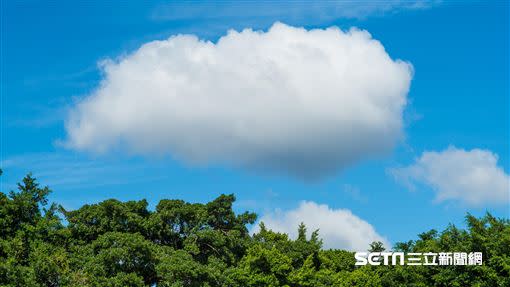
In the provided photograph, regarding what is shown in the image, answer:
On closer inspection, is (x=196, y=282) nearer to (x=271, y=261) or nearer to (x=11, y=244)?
(x=271, y=261)

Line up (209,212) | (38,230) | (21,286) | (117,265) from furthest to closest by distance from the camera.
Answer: (209,212) → (38,230) → (117,265) → (21,286)

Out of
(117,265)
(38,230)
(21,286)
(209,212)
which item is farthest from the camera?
(209,212)

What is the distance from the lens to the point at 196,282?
31.6 meters

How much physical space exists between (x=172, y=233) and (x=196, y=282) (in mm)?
4909

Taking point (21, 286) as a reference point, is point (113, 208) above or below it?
above

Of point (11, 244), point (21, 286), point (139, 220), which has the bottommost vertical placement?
point (21, 286)

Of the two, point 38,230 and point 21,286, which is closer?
point 21,286

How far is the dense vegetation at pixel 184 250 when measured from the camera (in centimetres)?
3088

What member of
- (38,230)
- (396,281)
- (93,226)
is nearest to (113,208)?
(93,226)

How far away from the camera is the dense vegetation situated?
30.9 metres

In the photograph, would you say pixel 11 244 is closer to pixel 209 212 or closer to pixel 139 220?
pixel 139 220

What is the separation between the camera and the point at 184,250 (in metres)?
34.0

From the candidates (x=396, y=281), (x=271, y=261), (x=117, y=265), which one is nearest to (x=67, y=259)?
(x=117, y=265)

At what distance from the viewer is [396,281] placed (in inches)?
1362
